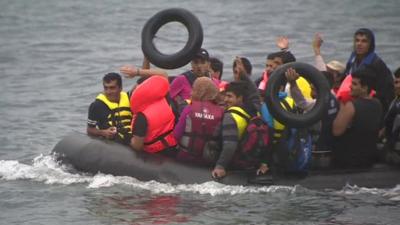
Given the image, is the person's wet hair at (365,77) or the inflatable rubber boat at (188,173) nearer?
the person's wet hair at (365,77)

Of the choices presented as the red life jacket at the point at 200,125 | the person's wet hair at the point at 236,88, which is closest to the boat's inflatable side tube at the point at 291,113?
the person's wet hair at the point at 236,88

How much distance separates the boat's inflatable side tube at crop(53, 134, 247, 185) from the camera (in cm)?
1230

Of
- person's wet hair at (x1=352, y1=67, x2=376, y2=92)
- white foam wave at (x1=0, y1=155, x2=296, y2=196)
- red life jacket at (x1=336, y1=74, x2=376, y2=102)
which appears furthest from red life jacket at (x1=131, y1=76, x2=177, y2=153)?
person's wet hair at (x1=352, y1=67, x2=376, y2=92)

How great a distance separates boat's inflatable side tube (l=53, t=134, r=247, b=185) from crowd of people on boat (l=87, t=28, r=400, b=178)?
12cm

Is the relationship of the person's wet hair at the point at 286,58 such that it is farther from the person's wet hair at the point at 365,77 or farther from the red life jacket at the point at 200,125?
the red life jacket at the point at 200,125

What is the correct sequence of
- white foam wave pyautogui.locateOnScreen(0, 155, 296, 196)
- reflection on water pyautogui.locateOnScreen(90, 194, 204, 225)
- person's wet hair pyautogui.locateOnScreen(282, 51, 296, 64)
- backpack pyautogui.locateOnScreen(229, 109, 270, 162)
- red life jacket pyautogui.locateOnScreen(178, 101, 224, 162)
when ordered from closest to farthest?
reflection on water pyautogui.locateOnScreen(90, 194, 204, 225) < backpack pyautogui.locateOnScreen(229, 109, 270, 162) < red life jacket pyautogui.locateOnScreen(178, 101, 224, 162) < white foam wave pyautogui.locateOnScreen(0, 155, 296, 196) < person's wet hair pyautogui.locateOnScreen(282, 51, 296, 64)

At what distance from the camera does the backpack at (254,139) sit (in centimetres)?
1195

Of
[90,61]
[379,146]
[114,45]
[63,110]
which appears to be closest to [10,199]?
[379,146]

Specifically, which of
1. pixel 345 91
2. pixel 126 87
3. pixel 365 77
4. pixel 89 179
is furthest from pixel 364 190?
pixel 126 87

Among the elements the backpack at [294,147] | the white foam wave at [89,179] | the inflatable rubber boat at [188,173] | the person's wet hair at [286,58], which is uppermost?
the person's wet hair at [286,58]

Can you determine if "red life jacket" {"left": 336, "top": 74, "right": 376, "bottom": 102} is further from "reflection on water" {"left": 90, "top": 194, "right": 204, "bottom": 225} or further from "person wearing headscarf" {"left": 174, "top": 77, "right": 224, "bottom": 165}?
"reflection on water" {"left": 90, "top": 194, "right": 204, "bottom": 225}

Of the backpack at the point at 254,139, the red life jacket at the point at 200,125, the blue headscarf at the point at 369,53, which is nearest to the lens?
the backpack at the point at 254,139

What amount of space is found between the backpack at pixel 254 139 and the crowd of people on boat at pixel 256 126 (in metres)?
0.01

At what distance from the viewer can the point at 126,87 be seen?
22500 mm
